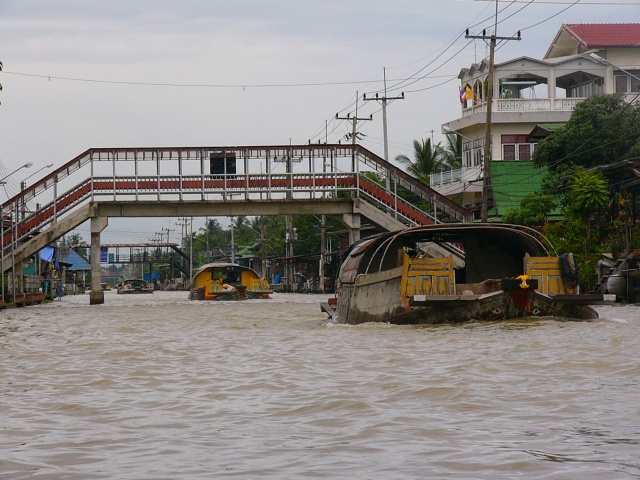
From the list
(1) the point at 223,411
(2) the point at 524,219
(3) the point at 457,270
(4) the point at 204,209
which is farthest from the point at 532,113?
(1) the point at 223,411

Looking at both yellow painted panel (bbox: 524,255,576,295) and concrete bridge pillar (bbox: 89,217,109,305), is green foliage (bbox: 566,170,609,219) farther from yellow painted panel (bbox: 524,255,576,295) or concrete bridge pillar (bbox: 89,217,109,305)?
concrete bridge pillar (bbox: 89,217,109,305)

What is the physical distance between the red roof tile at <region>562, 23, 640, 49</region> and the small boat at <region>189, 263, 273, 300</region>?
22778 millimetres

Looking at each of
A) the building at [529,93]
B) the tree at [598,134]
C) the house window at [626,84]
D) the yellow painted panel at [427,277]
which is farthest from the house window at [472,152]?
the yellow painted panel at [427,277]

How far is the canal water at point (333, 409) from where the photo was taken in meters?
5.07

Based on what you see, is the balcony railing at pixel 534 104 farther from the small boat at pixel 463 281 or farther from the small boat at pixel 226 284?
the small boat at pixel 463 281

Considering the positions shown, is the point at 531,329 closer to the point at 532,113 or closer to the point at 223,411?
the point at 223,411

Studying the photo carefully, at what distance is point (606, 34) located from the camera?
52656 mm

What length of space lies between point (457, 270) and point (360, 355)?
821 centimetres

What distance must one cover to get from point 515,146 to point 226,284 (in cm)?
1714

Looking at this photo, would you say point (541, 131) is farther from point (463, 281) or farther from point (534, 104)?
point (463, 281)

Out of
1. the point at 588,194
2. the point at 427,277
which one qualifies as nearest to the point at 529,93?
the point at 588,194

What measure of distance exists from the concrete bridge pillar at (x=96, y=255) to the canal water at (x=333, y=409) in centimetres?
1943

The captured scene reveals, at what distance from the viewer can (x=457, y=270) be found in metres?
A: 18.5

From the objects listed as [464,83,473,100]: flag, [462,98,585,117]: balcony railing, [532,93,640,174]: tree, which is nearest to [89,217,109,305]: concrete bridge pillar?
[532,93,640,174]: tree
